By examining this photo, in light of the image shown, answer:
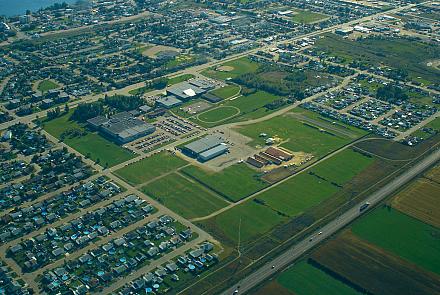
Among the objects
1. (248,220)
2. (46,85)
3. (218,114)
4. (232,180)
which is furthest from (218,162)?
(46,85)

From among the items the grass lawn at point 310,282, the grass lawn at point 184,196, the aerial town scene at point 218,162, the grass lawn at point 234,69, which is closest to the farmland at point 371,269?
the aerial town scene at point 218,162

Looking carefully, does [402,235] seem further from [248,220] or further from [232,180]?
[232,180]

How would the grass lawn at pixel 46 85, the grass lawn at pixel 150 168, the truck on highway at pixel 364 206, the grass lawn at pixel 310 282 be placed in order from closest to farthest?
1. the grass lawn at pixel 310 282
2. the truck on highway at pixel 364 206
3. the grass lawn at pixel 150 168
4. the grass lawn at pixel 46 85

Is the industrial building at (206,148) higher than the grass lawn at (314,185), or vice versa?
the industrial building at (206,148)

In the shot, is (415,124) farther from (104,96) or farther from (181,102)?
(104,96)

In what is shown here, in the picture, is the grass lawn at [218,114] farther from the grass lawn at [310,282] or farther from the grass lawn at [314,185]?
the grass lawn at [310,282]

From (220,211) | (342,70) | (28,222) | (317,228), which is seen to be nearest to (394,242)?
(317,228)

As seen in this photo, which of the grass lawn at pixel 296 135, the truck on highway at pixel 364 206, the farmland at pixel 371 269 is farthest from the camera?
the grass lawn at pixel 296 135
